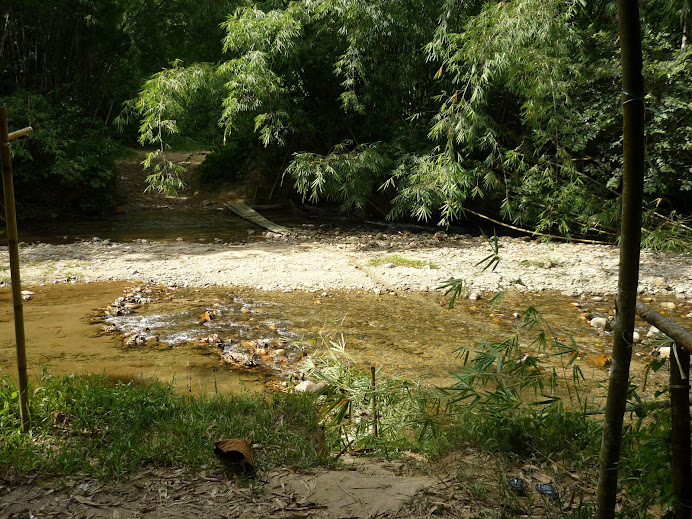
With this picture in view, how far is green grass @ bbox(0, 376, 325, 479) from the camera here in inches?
82.0

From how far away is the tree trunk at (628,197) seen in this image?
47.7 inches

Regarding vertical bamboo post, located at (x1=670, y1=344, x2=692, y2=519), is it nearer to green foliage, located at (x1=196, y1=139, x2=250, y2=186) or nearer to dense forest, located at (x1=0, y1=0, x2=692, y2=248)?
dense forest, located at (x1=0, y1=0, x2=692, y2=248)

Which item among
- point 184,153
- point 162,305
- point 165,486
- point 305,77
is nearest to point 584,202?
point 305,77

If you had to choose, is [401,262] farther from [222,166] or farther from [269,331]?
[222,166]

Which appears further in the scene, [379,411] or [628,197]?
[379,411]

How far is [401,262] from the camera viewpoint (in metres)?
6.88

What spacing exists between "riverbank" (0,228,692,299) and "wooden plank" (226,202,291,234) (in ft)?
2.80

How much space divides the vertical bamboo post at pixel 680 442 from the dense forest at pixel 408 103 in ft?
18.4

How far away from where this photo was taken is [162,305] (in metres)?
5.14

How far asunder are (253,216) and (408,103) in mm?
3767

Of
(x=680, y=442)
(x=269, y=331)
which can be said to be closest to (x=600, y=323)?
(x=269, y=331)

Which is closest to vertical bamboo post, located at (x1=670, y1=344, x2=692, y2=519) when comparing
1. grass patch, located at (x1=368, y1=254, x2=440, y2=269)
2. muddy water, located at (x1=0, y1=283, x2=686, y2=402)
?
muddy water, located at (x1=0, y1=283, x2=686, y2=402)

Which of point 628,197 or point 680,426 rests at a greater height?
point 628,197

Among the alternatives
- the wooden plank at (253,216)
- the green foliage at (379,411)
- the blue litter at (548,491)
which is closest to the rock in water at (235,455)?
the green foliage at (379,411)
